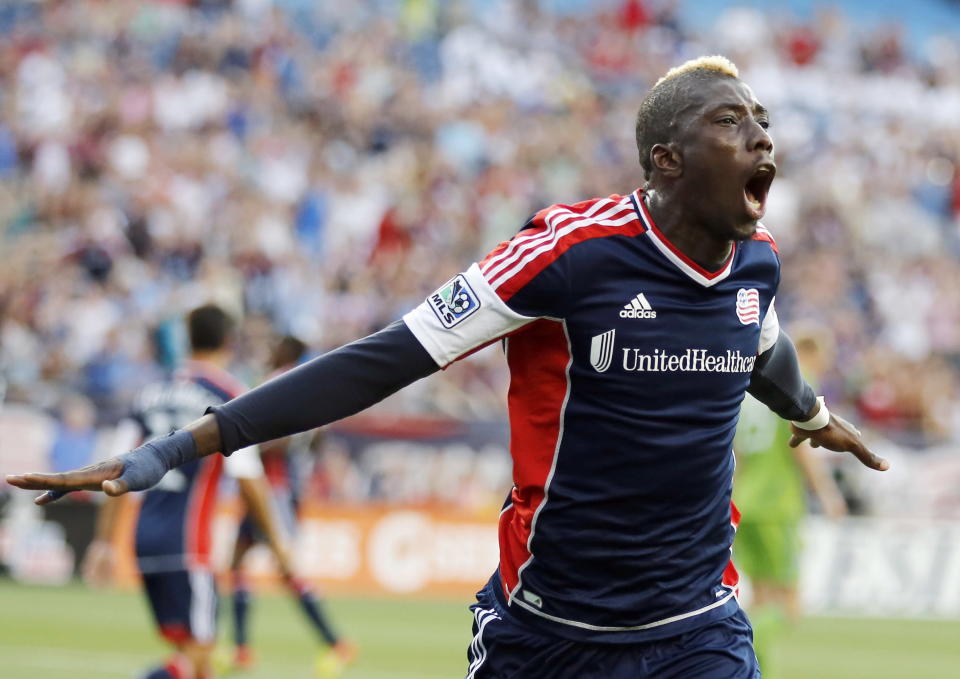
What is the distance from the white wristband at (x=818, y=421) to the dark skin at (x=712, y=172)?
98 centimetres

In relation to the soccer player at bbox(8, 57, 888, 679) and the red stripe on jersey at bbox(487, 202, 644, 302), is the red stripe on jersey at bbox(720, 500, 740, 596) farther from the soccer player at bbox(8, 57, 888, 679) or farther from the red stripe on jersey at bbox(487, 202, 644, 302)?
the red stripe on jersey at bbox(487, 202, 644, 302)

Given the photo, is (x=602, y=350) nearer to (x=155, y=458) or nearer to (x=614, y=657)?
(x=614, y=657)

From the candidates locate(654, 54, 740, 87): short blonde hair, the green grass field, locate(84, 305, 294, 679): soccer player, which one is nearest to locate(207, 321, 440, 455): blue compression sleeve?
locate(654, 54, 740, 87): short blonde hair

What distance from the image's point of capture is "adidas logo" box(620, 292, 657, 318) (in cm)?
423

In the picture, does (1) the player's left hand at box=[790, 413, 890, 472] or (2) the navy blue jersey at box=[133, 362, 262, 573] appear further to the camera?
(2) the navy blue jersey at box=[133, 362, 262, 573]

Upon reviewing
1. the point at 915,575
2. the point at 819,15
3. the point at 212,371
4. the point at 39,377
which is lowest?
the point at 915,575

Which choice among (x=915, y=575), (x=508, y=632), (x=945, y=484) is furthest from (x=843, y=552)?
(x=508, y=632)

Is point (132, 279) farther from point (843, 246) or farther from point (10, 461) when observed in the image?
point (843, 246)

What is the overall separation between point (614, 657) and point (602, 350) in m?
Result: 0.84

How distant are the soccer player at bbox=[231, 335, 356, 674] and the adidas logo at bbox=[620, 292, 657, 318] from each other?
5903mm

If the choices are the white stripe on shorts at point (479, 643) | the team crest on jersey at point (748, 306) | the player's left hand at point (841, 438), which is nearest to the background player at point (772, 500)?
the player's left hand at point (841, 438)

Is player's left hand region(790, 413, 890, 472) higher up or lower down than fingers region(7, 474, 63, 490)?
higher up

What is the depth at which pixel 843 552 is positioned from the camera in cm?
1789

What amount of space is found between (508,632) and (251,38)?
19.1 metres
